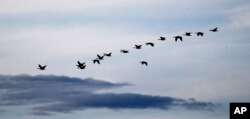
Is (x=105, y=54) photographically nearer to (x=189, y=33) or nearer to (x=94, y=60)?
(x=94, y=60)

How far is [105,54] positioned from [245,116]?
32.8 meters

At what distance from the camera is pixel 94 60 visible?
196 meters

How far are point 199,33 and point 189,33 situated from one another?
6.90 metres

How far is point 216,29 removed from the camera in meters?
197

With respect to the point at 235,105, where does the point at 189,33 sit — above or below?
above

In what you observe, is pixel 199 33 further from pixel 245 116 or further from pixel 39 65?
pixel 39 65

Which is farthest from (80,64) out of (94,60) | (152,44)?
(152,44)

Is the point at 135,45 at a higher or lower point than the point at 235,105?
higher

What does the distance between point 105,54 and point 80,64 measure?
6115 mm

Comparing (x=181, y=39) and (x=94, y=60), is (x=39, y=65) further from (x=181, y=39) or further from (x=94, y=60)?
(x=181, y=39)

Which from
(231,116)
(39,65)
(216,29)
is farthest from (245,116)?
(39,65)

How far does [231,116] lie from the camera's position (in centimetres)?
18900

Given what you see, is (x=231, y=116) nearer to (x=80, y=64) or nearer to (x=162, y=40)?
(x=162, y=40)

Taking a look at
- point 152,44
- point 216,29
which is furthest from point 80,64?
point 216,29
